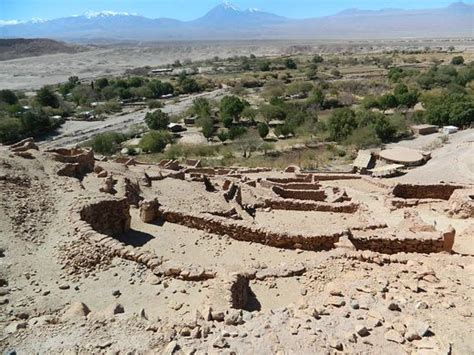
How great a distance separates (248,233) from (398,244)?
12.1 feet

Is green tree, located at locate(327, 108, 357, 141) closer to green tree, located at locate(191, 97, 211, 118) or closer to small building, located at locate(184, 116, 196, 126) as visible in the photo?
green tree, located at locate(191, 97, 211, 118)

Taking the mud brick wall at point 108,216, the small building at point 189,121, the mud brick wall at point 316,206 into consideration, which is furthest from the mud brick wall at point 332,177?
the small building at point 189,121

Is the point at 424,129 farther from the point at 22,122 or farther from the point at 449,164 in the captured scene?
the point at 22,122

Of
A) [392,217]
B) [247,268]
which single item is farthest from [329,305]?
[392,217]

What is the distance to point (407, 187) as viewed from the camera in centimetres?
1852

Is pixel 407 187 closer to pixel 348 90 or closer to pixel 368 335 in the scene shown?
pixel 368 335

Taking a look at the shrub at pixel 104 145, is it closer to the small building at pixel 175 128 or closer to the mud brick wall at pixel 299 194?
the small building at pixel 175 128

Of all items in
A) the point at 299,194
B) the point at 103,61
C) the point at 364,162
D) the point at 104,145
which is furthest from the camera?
the point at 103,61

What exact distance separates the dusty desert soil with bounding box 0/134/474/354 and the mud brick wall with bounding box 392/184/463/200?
117 inches

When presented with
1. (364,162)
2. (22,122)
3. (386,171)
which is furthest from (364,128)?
(22,122)

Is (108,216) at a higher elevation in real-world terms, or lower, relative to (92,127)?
higher

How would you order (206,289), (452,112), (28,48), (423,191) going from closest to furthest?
(206,289) → (423,191) → (452,112) → (28,48)

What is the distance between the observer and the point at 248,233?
1238 cm

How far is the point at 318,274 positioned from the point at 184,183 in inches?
401
